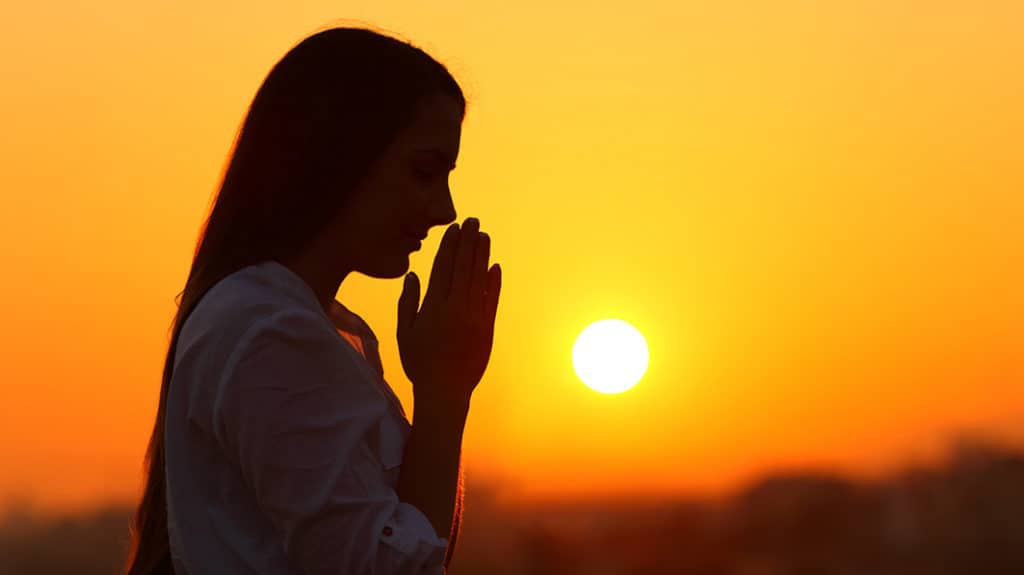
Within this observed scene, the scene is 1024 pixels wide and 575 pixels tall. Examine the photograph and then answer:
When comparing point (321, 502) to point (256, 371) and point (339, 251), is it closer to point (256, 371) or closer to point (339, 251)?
point (256, 371)

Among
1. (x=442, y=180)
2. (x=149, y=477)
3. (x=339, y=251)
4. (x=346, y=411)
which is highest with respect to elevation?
(x=442, y=180)

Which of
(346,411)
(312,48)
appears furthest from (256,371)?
(312,48)

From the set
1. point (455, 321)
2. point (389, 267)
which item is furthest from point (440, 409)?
point (389, 267)

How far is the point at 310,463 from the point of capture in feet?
10.4

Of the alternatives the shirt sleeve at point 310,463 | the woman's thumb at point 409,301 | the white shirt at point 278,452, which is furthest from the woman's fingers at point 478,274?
the shirt sleeve at point 310,463

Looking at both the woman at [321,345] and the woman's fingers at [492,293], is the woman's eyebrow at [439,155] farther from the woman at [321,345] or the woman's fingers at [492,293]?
the woman's fingers at [492,293]

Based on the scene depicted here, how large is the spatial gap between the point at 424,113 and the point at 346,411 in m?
0.78

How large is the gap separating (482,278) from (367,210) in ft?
1.07

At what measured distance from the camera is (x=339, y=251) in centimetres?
357

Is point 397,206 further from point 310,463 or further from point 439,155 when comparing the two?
point 310,463

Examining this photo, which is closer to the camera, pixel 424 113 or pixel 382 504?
pixel 382 504

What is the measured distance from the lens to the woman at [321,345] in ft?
10.4

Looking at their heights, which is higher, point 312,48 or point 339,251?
point 312,48

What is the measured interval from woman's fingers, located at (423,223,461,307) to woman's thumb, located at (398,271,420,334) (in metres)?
0.08
